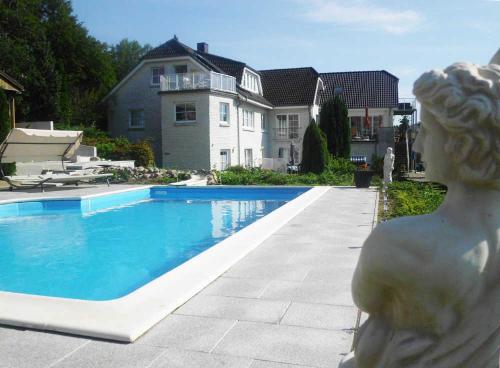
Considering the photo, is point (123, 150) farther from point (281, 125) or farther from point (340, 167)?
point (281, 125)

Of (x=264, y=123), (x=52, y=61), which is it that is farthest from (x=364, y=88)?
(x=52, y=61)

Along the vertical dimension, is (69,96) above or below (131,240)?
above

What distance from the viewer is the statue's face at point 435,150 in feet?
4.29

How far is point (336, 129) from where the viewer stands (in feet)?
92.9

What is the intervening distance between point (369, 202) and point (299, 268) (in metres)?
6.83

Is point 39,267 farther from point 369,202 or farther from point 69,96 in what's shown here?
point 69,96

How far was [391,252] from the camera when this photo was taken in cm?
128

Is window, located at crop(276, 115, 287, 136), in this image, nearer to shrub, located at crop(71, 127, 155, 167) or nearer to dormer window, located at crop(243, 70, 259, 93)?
dormer window, located at crop(243, 70, 259, 93)

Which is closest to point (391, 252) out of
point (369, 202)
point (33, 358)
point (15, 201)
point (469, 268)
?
point (469, 268)

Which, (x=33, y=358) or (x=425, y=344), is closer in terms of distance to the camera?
(x=425, y=344)

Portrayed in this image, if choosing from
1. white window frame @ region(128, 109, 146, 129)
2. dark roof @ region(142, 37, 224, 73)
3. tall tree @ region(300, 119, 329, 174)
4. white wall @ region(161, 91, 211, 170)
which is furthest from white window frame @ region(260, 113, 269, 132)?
tall tree @ region(300, 119, 329, 174)

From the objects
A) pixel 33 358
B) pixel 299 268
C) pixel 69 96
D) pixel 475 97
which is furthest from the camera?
pixel 69 96

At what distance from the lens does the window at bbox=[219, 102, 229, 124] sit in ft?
89.1

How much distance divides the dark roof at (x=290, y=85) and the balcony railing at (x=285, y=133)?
1.88 meters
